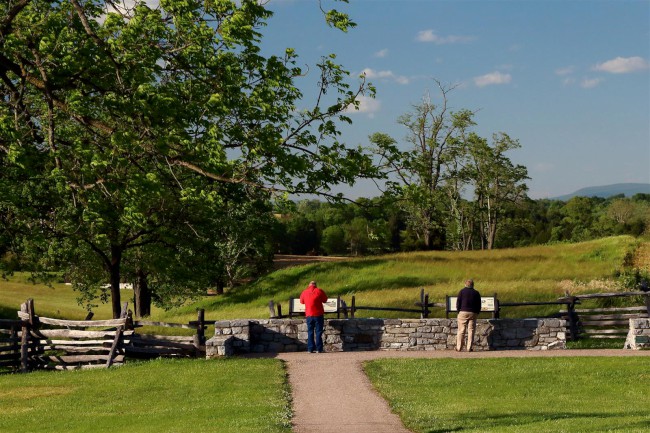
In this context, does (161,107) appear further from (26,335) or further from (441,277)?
(441,277)

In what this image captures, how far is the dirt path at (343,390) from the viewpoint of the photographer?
1301cm

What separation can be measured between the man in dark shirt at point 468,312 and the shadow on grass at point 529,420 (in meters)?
8.60

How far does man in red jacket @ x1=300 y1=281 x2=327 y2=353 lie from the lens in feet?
72.7

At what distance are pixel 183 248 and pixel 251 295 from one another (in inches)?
166

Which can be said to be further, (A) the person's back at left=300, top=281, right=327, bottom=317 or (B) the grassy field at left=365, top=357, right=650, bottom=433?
(A) the person's back at left=300, top=281, right=327, bottom=317

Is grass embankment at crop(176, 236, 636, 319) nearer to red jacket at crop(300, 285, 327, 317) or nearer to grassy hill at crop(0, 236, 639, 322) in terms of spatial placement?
grassy hill at crop(0, 236, 639, 322)

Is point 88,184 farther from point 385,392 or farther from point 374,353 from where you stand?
point 374,353

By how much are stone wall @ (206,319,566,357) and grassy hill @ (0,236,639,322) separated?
12.2 metres

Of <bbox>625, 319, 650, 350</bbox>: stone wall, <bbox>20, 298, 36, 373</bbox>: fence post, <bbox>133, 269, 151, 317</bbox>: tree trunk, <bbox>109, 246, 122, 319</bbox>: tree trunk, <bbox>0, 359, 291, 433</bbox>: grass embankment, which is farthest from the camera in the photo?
<bbox>133, 269, 151, 317</bbox>: tree trunk

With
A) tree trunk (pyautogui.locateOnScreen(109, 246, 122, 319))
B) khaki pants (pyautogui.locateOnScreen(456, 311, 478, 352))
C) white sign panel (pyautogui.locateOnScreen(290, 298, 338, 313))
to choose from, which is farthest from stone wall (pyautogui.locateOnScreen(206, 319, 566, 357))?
tree trunk (pyautogui.locateOnScreen(109, 246, 122, 319))

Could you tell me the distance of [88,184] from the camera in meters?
13.1

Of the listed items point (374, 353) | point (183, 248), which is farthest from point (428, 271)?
point (374, 353)

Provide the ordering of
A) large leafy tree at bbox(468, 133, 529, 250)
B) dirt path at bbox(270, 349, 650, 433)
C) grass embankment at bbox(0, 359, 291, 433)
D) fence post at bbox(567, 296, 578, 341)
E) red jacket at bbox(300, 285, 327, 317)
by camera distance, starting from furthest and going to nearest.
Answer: large leafy tree at bbox(468, 133, 529, 250) → fence post at bbox(567, 296, 578, 341) → red jacket at bbox(300, 285, 327, 317) → grass embankment at bbox(0, 359, 291, 433) → dirt path at bbox(270, 349, 650, 433)

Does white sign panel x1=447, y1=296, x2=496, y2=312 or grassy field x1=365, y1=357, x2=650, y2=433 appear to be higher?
white sign panel x1=447, y1=296, x2=496, y2=312
